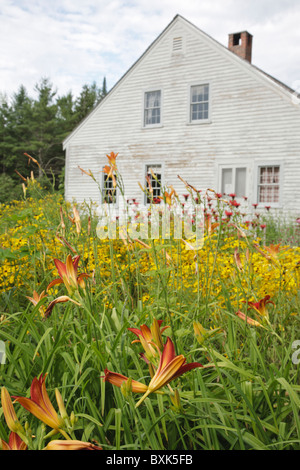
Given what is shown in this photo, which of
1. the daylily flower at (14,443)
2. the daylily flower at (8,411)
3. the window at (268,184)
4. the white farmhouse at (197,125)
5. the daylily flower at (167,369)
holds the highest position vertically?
the white farmhouse at (197,125)

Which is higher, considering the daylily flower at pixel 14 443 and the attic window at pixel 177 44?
the attic window at pixel 177 44

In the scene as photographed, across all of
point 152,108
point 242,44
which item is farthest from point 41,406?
point 242,44

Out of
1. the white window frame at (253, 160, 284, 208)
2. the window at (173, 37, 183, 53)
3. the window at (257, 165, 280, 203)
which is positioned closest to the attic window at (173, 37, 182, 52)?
the window at (173, 37, 183, 53)

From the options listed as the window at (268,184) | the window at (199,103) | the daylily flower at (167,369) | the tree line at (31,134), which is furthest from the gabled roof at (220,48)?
the tree line at (31,134)

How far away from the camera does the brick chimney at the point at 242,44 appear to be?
1371 cm

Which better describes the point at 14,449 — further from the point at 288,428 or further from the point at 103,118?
the point at 103,118

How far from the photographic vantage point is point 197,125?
12.6 meters

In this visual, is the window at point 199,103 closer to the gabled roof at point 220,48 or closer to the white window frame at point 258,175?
the gabled roof at point 220,48

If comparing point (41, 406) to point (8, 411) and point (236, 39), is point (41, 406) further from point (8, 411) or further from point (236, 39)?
point (236, 39)

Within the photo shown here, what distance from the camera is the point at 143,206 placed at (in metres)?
12.6

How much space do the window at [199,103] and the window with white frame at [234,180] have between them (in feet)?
6.55

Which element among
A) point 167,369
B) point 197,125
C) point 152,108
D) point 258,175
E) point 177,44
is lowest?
point 167,369

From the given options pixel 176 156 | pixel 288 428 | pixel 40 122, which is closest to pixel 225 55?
pixel 176 156

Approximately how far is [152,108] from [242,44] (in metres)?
4.01
